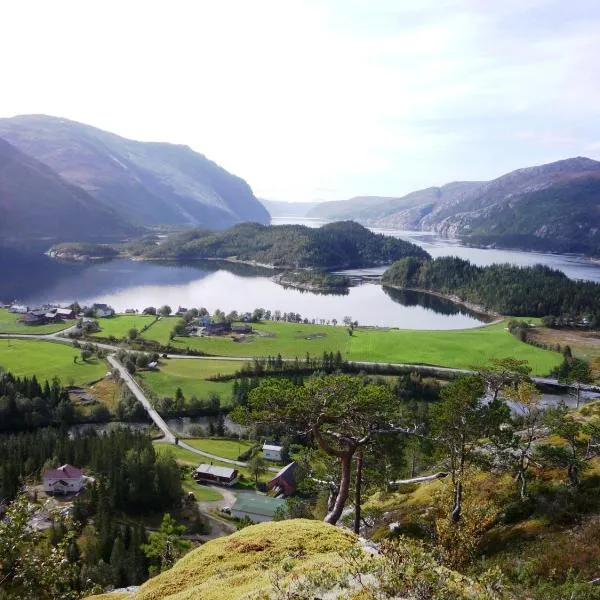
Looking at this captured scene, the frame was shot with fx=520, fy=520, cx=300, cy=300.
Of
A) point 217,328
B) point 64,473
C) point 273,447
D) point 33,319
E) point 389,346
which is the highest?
point 33,319

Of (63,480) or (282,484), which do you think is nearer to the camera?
(63,480)

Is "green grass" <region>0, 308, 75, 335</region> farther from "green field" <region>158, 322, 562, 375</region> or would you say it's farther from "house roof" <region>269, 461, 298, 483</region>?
"house roof" <region>269, 461, 298, 483</region>

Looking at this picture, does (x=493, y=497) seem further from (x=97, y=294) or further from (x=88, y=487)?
(x=97, y=294)

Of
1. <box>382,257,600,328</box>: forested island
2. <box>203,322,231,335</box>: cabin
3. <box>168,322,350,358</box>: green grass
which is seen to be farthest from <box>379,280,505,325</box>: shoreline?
<box>203,322,231,335</box>: cabin

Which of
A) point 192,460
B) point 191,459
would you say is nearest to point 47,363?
point 191,459

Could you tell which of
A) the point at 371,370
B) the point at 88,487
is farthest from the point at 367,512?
the point at 371,370

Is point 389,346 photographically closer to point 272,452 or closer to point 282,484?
point 272,452
